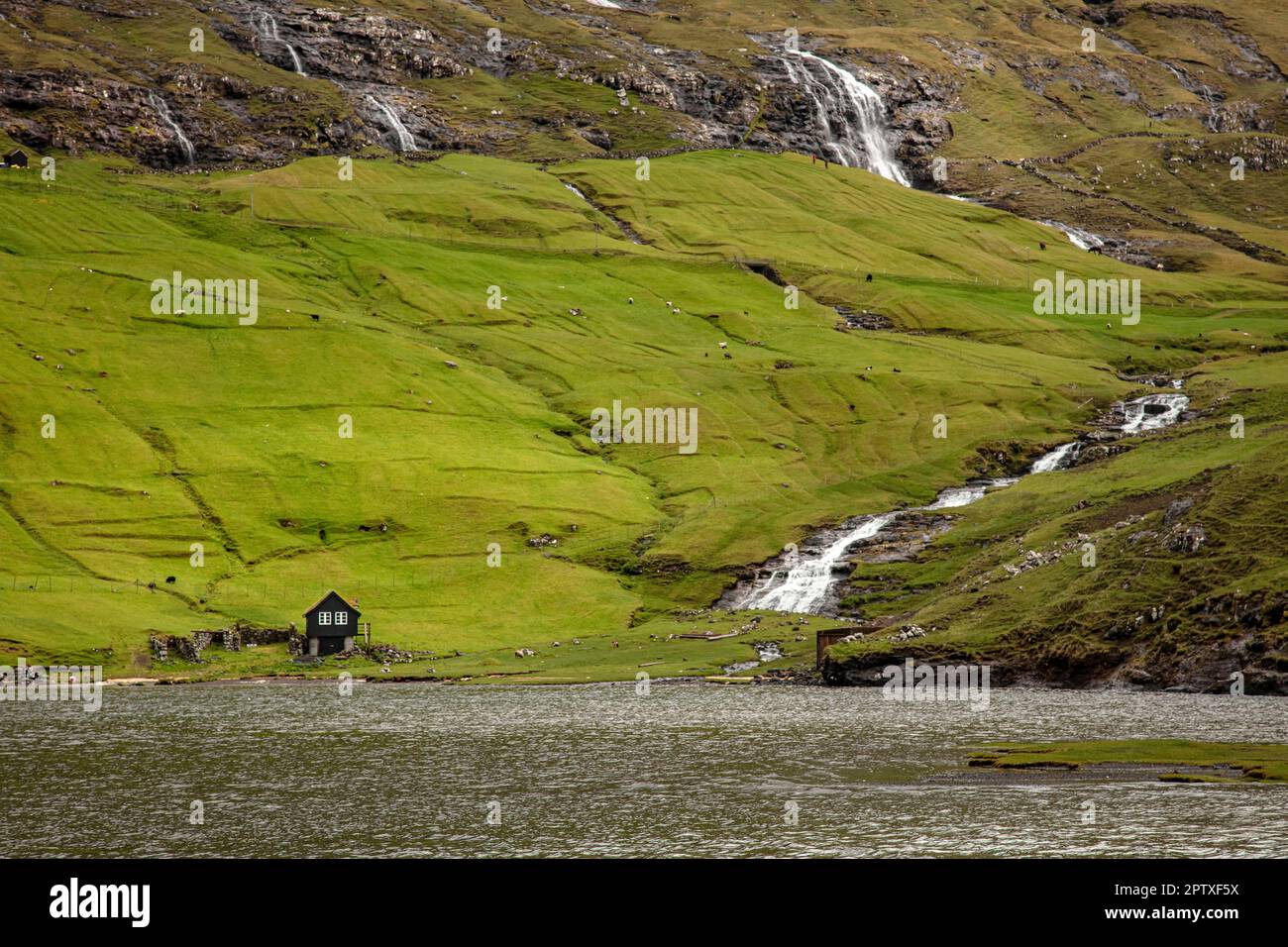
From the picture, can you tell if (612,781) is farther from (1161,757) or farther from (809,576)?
(809,576)

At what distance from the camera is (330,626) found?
434 ft

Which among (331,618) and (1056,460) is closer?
(331,618)

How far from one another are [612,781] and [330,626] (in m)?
76.0

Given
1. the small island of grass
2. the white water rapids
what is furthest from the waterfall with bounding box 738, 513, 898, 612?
the small island of grass

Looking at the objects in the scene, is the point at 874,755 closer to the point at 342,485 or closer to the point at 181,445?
the point at 342,485

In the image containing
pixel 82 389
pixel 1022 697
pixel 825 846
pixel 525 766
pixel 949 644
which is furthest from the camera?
pixel 82 389

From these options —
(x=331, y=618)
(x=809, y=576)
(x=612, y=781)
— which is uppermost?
(x=809, y=576)

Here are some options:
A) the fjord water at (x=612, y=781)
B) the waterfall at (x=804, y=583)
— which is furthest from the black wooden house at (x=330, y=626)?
the waterfall at (x=804, y=583)

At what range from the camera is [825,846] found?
4456 cm

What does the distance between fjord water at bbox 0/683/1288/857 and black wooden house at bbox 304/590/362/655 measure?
29.4 meters

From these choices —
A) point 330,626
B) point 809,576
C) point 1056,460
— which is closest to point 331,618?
point 330,626

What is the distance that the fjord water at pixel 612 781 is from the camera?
1829 inches

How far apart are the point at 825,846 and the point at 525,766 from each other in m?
24.7
